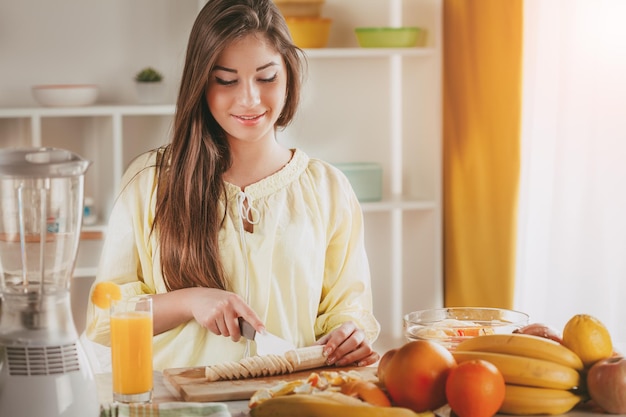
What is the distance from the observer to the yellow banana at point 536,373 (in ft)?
4.58

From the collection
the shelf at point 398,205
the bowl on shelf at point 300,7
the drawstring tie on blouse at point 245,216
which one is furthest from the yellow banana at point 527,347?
the bowl on shelf at point 300,7

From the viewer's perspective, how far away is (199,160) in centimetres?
208

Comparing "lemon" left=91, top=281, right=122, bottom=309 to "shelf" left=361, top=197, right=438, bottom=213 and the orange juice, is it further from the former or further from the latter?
"shelf" left=361, top=197, right=438, bottom=213

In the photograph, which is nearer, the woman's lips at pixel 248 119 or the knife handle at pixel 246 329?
the knife handle at pixel 246 329

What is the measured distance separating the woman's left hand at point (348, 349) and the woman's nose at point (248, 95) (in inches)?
19.4

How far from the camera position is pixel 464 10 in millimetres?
3707

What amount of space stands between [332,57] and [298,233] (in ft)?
5.93

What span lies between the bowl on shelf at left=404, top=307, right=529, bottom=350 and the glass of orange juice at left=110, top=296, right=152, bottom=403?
1.37 feet

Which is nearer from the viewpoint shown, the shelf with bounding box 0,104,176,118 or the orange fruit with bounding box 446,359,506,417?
the orange fruit with bounding box 446,359,506,417

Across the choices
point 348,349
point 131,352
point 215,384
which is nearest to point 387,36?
point 348,349

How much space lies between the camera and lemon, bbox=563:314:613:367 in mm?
1430

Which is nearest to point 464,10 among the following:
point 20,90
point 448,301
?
point 448,301

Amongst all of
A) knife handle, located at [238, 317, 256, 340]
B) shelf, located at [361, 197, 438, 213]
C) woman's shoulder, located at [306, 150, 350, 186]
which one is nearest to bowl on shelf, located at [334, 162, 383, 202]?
shelf, located at [361, 197, 438, 213]

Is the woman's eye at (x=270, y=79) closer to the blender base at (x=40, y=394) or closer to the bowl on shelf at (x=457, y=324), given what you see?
the bowl on shelf at (x=457, y=324)
